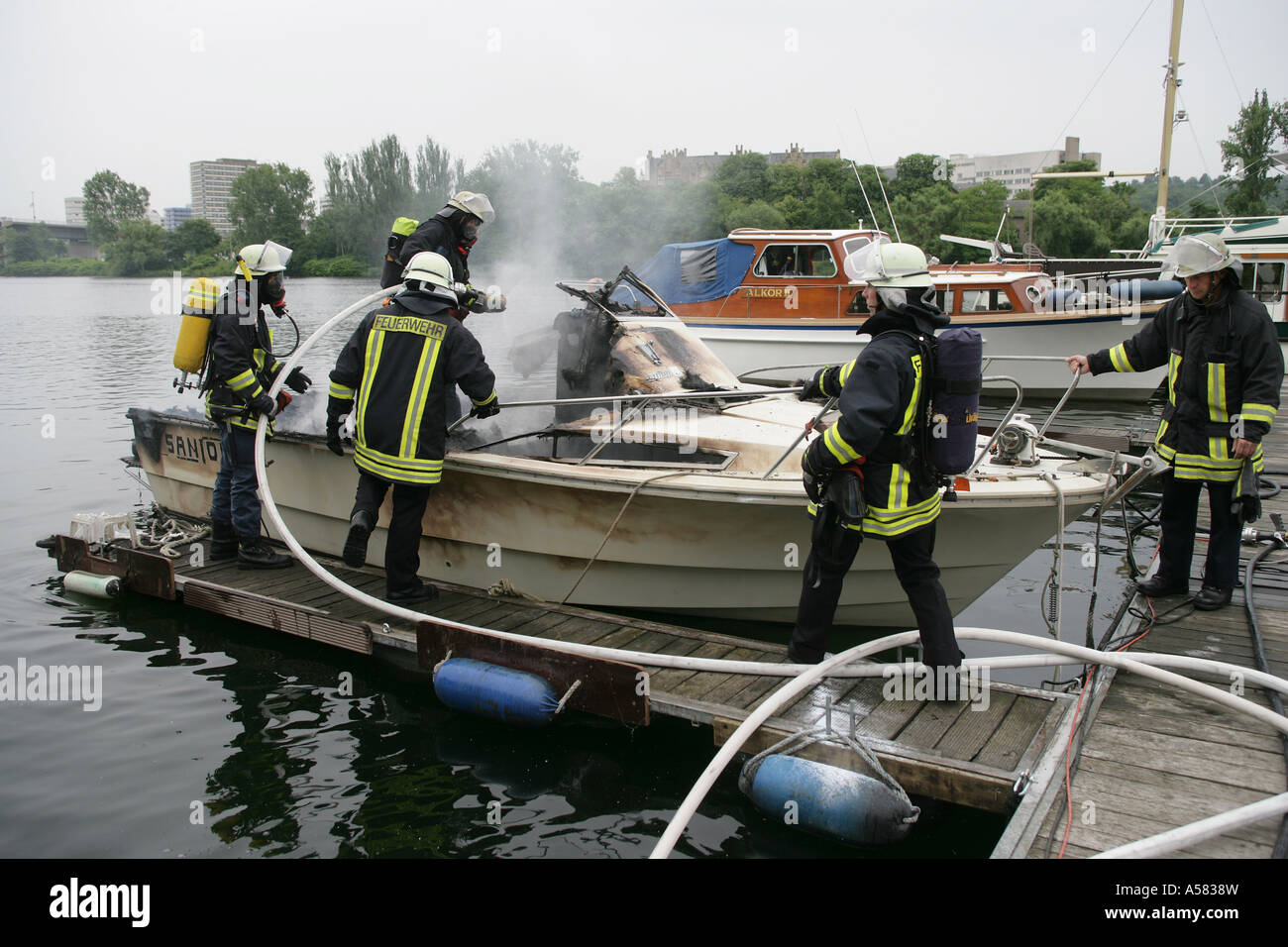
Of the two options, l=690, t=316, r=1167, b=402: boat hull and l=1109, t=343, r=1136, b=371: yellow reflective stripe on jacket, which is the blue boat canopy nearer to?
l=690, t=316, r=1167, b=402: boat hull

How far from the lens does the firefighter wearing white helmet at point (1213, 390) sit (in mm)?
4289

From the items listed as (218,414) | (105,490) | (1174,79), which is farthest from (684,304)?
(1174,79)

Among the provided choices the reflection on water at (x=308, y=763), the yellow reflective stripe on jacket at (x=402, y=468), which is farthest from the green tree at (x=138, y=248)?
the yellow reflective stripe on jacket at (x=402, y=468)

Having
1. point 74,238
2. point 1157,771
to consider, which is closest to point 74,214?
point 74,238

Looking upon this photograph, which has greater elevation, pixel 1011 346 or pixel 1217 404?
pixel 1011 346

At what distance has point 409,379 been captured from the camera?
191 inches

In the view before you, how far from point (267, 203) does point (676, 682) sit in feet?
211

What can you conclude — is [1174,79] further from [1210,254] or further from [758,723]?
[758,723]

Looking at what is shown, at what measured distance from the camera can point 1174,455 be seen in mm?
4629

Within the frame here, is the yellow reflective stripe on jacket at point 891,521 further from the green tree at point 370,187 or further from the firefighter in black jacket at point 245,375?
the green tree at point 370,187

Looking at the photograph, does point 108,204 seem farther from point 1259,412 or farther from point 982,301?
point 1259,412

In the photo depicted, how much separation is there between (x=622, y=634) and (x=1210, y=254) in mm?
3560

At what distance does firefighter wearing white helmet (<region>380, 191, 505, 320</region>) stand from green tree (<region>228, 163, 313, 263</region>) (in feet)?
188

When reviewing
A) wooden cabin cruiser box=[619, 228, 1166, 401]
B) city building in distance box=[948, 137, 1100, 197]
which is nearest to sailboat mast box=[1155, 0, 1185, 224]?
wooden cabin cruiser box=[619, 228, 1166, 401]
